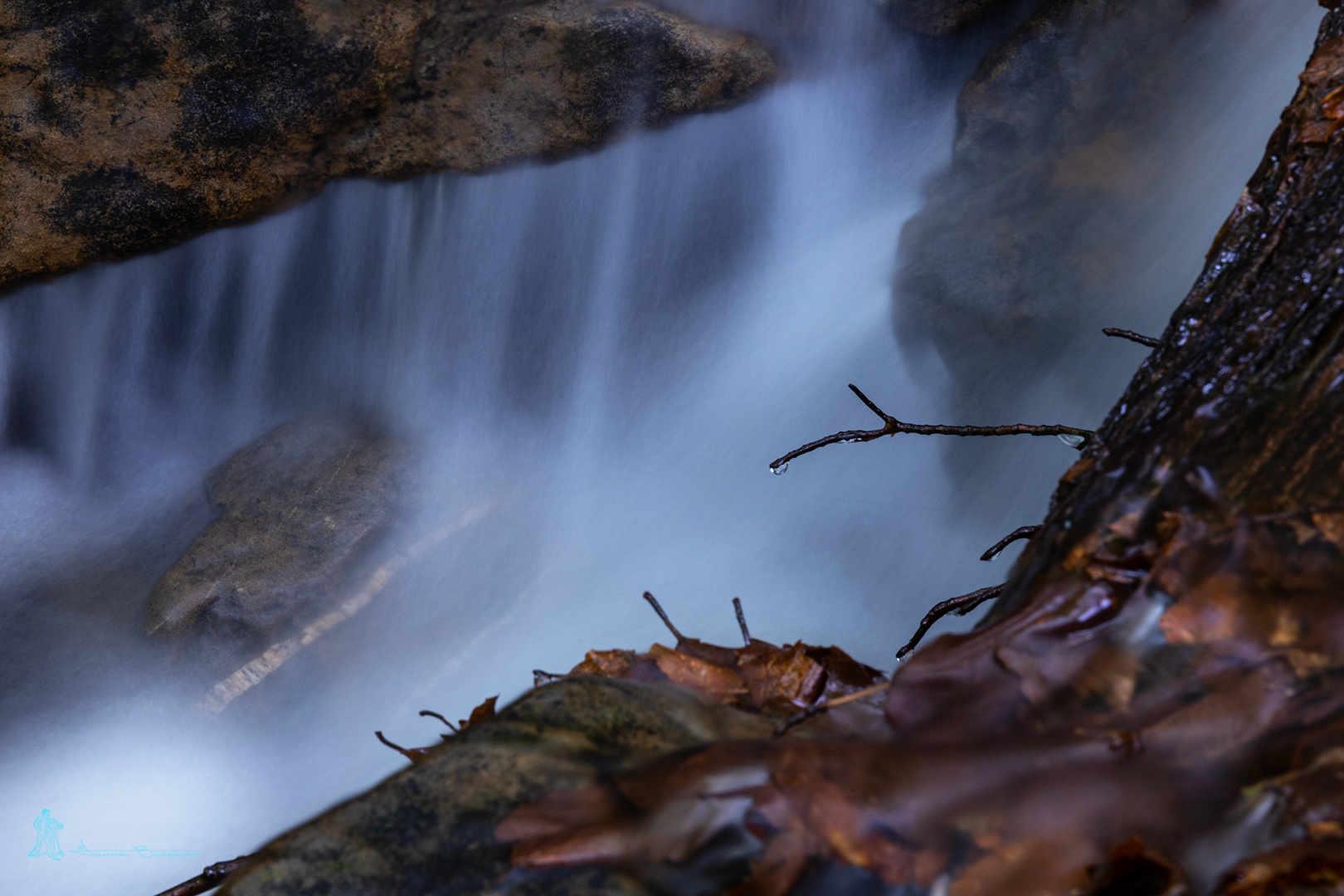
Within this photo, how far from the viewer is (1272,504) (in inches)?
34.5

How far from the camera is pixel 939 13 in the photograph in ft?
10.3

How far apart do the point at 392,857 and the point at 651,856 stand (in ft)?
0.77

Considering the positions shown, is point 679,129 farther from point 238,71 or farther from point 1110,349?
point 1110,349

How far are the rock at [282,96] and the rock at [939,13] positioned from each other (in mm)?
517

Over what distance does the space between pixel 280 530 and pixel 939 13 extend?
296 centimetres

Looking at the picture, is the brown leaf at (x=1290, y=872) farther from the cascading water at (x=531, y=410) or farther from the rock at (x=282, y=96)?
the rock at (x=282, y=96)

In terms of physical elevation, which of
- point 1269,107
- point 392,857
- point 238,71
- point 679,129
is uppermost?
point 238,71

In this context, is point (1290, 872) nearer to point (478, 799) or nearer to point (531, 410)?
point (478, 799)

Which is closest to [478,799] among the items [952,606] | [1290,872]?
[1290,872]

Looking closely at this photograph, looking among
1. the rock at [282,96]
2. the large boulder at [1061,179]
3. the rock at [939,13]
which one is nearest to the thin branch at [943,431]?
the large boulder at [1061,179]

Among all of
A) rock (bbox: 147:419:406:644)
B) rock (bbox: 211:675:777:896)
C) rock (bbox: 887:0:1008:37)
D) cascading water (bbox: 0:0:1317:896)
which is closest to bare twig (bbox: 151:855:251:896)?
rock (bbox: 211:675:777:896)

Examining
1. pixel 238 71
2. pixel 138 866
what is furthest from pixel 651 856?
pixel 238 71

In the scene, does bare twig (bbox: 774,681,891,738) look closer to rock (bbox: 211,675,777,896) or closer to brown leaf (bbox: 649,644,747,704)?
rock (bbox: 211,675,777,896)

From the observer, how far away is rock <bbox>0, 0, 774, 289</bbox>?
272 cm
